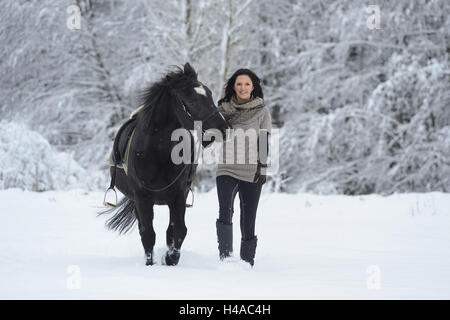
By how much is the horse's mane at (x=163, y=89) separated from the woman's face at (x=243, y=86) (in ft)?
1.60

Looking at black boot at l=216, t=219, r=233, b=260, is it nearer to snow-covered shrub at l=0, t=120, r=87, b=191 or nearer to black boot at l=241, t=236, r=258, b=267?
black boot at l=241, t=236, r=258, b=267

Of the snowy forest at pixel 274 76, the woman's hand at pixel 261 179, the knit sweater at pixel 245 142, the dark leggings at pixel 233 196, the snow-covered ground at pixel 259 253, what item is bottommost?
the snow-covered ground at pixel 259 253

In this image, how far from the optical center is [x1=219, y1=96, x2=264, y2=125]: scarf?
453 centimetres

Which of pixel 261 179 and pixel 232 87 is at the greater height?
pixel 232 87

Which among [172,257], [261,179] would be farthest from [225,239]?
[261,179]

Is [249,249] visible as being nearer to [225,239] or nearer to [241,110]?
[225,239]

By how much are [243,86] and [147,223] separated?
145 cm

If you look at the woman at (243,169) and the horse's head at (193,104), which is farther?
the woman at (243,169)

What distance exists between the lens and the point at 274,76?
18281mm

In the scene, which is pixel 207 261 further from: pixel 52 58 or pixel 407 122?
pixel 52 58

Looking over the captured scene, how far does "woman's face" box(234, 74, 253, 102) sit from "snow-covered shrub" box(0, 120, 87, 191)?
8.31 m

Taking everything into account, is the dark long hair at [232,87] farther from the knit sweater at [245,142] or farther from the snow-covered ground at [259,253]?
the snow-covered ground at [259,253]

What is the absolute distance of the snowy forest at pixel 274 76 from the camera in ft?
47.3

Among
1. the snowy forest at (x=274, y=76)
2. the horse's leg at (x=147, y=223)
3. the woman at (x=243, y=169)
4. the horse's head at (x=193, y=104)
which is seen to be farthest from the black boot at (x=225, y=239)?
the snowy forest at (x=274, y=76)
